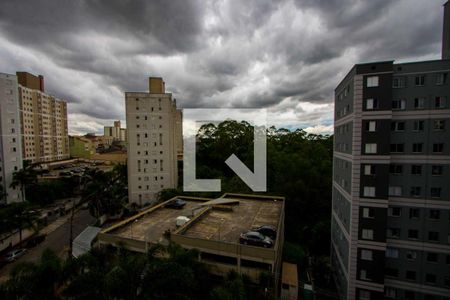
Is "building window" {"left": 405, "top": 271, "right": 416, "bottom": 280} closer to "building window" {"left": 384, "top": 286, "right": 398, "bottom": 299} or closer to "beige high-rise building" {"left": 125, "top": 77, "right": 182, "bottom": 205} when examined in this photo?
"building window" {"left": 384, "top": 286, "right": 398, "bottom": 299}

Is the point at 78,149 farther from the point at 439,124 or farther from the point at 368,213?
the point at 439,124

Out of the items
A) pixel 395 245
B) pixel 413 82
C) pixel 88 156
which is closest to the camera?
pixel 413 82

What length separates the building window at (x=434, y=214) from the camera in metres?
11.8

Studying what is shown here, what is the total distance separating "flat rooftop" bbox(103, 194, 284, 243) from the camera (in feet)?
47.9

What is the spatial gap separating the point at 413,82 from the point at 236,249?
576 inches

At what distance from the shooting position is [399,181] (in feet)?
40.9

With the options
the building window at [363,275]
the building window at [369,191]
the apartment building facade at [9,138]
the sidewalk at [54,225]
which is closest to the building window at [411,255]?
the building window at [363,275]

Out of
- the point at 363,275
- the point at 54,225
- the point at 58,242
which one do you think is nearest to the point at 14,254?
the point at 58,242

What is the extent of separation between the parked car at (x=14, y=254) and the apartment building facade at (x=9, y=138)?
40.2 feet

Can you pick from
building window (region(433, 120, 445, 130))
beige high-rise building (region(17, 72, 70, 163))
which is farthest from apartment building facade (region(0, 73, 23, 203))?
building window (region(433, 120, 445, 130))

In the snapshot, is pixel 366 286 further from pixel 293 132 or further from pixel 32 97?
pixel 32 97

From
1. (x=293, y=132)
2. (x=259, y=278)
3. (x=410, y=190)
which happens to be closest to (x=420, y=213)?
(x=410, y=190)

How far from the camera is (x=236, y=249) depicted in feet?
39.8

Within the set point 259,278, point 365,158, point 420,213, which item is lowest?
point 259,278
